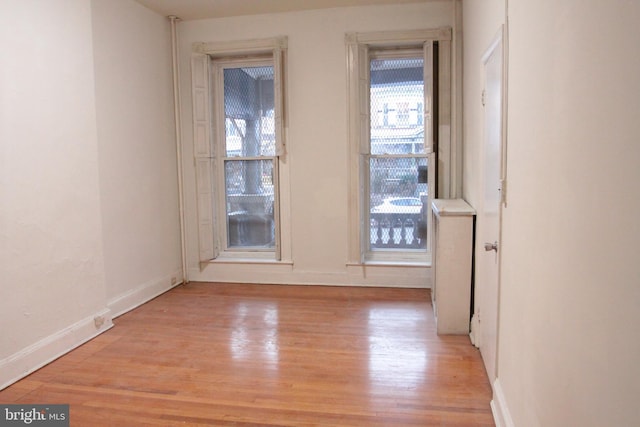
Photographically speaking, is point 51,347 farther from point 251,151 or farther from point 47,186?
point 251,151

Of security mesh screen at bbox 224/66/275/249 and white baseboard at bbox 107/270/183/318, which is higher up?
security mesh screen at bbox 224/66/275/249

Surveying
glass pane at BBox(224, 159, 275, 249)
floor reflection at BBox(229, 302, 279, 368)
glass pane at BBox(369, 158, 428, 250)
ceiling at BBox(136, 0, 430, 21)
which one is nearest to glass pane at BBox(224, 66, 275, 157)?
glass pane at BBox(224, 159, 275, 249)

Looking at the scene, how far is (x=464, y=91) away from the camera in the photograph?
4.56 m

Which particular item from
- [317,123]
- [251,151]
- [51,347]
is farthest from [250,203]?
[51,347]

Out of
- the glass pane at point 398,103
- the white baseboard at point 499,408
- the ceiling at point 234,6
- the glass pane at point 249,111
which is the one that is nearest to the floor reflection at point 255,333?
the white baseboard at point 499,408

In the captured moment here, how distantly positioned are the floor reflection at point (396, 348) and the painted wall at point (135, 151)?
2421 millimetres

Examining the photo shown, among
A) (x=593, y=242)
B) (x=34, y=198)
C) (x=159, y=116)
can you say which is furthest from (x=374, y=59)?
(x=593, y=242)

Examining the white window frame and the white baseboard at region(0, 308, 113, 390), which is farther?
the white window frame

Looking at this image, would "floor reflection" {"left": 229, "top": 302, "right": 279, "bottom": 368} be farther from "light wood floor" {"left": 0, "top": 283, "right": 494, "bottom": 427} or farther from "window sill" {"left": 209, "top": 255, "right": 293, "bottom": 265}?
"window sill" {"left": 209, "top": 255, "right": 293, "bottom": 265}

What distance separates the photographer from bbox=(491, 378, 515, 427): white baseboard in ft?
7.26

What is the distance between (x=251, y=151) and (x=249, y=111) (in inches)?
18.9

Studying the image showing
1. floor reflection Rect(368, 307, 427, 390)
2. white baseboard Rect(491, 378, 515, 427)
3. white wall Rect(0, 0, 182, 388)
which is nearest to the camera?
white baseboard Rect(491, 378, 515, 427)

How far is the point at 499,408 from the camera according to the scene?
2389mm

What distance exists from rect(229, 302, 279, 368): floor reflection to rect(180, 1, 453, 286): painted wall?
0.96 metres
